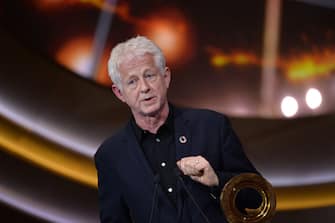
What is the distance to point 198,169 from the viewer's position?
1221 millimetres

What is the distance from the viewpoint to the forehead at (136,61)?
1.34 meters

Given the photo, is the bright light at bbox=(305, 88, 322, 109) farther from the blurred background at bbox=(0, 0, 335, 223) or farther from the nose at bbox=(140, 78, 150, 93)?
the nose at bbox=(140, 78, 150, 93)

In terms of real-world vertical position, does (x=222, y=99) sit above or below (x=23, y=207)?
above

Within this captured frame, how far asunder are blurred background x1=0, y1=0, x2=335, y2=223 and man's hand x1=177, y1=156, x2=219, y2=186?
57.1 inches

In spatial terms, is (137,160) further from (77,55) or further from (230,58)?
(230,58)

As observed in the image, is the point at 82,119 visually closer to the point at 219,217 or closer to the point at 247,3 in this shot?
the point at 247,3

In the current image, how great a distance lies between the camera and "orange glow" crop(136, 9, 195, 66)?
3287 millimetres

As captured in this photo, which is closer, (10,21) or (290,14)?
(10,21)

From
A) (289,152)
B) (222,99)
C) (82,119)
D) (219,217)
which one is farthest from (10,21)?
(219,217)

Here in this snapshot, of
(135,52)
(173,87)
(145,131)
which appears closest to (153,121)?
(145,131)

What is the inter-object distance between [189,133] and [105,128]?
162 centimetres

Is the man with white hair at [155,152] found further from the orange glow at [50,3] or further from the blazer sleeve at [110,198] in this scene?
the orange glow at [50,3]

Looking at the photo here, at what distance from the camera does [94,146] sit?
2.94 m

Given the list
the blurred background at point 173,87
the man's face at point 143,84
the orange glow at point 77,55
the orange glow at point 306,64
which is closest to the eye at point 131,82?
the man's face at point 143,84
